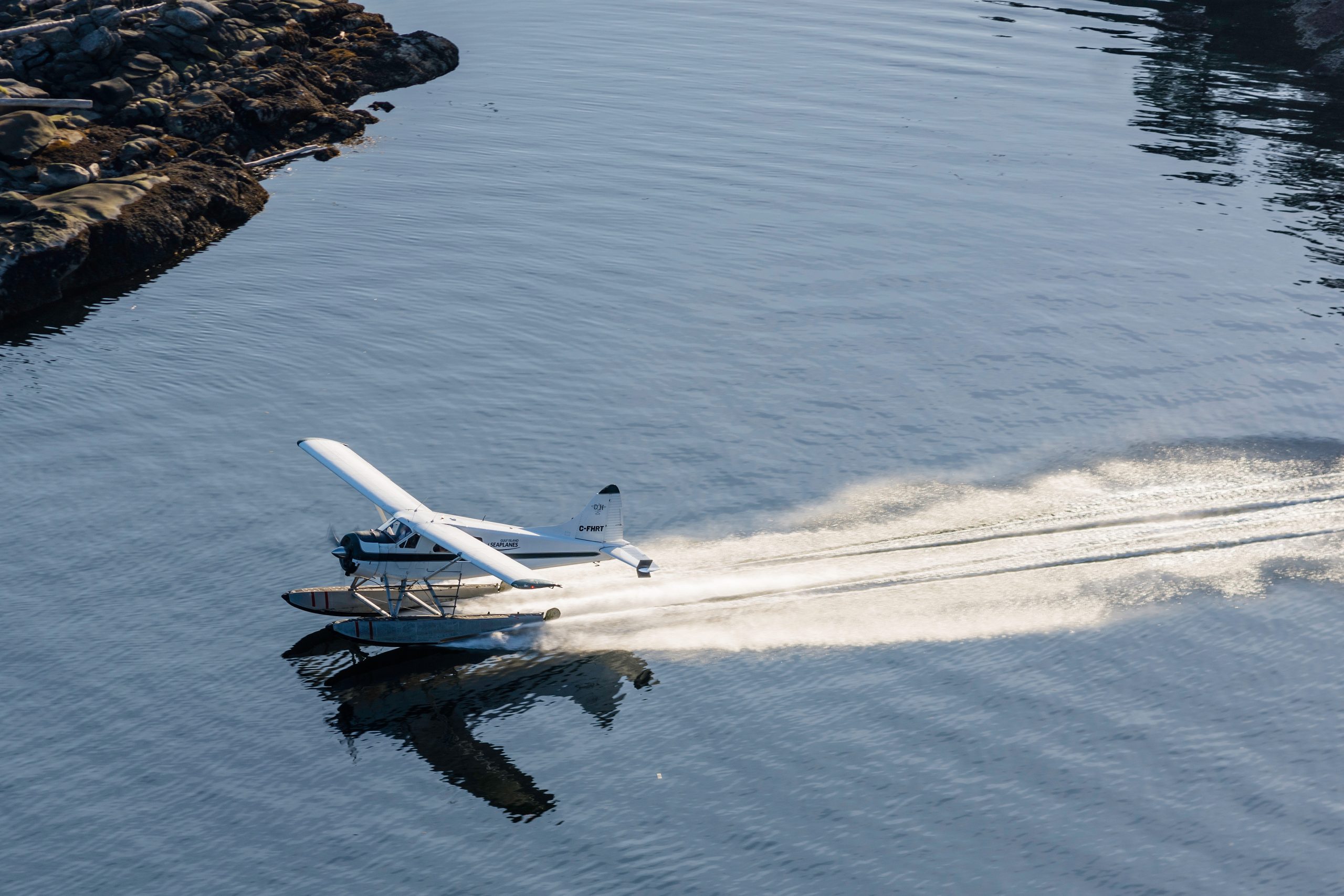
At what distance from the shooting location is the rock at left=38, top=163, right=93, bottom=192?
64688 millimetres

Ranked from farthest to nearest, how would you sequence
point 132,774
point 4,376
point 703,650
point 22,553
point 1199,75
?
point 1199,75 → point 4,376 → point 22,553 → point 703,650 → point 132,774

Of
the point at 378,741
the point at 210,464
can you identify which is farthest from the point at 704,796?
the point at 210,464

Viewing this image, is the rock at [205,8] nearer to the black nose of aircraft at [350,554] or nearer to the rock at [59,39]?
the rock at [59,39]

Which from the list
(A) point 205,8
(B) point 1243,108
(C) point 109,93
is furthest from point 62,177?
(B) point 1243,108

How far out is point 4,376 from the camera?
52.0 m

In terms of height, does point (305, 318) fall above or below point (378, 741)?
above

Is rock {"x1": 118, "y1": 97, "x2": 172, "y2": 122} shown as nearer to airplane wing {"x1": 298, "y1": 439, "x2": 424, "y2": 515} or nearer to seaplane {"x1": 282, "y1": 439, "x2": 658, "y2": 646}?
airplane wing {"x1": 298, "y1": 439, "x2": 424, "y2": 515}

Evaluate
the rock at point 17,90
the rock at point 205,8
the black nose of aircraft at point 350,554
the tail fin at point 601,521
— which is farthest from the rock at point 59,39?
the tail fin at point 601,521

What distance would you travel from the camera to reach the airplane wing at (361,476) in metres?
38.9

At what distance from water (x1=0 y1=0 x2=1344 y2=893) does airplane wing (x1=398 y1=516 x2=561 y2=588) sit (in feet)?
13.2

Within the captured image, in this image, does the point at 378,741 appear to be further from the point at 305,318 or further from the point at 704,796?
the point at 305,318

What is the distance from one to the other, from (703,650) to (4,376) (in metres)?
35.7

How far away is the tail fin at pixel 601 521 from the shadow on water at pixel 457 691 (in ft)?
12.6

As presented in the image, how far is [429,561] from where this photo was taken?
37.8m
